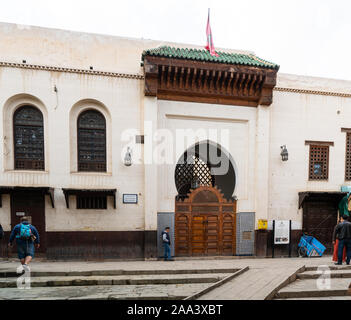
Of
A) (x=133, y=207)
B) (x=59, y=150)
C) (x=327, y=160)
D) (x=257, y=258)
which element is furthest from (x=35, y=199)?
(x=327, y=160)

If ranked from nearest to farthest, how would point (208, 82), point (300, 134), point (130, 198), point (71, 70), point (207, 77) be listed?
1. point (71, 70)
2. point (130, 198)
3. point (207, 77)
4. point (208, 82)
5. point (300, 134)

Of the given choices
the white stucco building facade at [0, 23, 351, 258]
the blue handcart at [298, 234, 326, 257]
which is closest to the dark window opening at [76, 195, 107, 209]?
the white stucco building facade at [0, 23, 351, 258]

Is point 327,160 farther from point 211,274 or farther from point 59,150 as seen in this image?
point 59,150

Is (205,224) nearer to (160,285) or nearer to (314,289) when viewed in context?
(160,285)

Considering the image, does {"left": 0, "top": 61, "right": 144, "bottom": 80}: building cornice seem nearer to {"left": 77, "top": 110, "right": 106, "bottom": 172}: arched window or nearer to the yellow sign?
{"left": 77, "top": 110, "right": 106, "bottom": 172}: arched window

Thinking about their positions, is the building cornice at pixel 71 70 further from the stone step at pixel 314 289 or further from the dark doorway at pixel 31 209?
the stone step at pixel 314 289

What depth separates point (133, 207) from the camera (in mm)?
8023

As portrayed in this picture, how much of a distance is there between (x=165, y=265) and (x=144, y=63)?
7.17 metres

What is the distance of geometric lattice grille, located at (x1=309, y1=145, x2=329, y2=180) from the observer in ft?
30.4

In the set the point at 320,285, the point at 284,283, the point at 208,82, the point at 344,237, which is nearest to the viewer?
the point at 284,283

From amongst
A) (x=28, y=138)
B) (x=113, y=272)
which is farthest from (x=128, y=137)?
(x=113, y=272)

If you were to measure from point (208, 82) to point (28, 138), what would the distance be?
7.11 m

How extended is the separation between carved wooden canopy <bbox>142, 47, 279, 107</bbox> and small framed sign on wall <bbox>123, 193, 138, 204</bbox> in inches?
151

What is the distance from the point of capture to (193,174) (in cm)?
963
